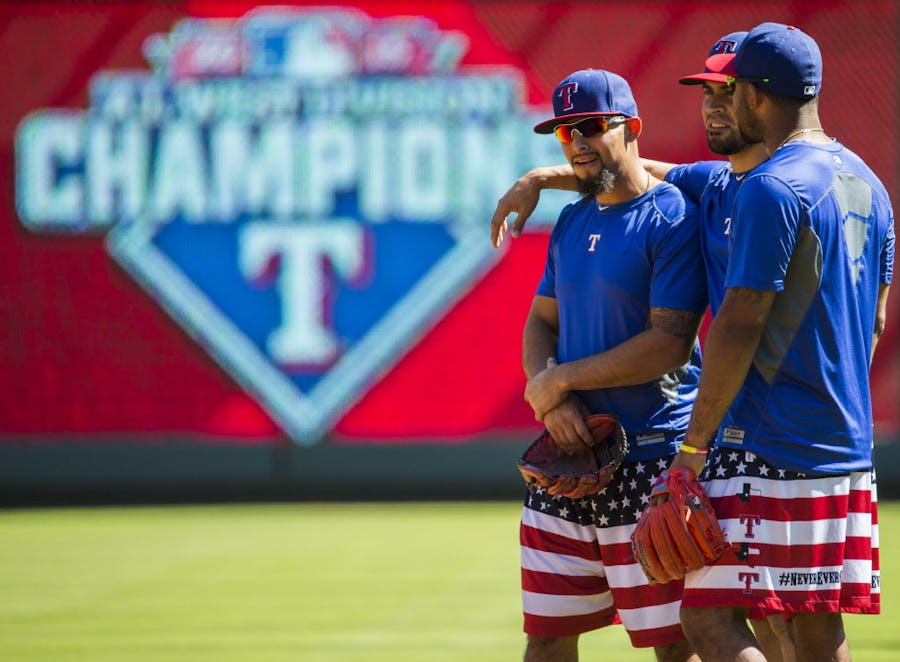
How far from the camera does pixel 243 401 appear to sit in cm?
1225

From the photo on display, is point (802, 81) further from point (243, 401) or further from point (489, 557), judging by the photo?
point (243, 401)

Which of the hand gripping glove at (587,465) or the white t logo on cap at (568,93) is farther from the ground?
the white t logo on cap at (568,93)

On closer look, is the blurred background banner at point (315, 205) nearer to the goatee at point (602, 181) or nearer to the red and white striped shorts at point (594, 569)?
the goatee at point (602, 181)

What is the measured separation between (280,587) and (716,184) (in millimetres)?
4567

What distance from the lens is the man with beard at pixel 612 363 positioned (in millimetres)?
4172

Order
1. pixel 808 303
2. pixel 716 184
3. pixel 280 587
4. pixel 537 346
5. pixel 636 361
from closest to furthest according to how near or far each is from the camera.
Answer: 1. pixel 808 303
2. pixel 636 361
3. pixel 716 184
4. pixel 537 346
5. pixel 280 587

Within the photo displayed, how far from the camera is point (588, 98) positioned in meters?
4.31

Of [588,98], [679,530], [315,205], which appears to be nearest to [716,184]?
[588,98]

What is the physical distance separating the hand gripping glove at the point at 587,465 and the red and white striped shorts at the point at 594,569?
0.09 metres

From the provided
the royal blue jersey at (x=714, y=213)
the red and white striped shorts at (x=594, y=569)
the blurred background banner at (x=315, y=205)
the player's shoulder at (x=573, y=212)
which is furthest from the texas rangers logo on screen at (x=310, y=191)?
the red and white striped shorts at (x=594, y=569)

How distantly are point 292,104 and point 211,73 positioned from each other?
30.4 inches

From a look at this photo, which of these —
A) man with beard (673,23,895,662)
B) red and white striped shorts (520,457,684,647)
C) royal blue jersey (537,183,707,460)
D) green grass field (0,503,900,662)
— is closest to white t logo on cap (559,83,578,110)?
royal blue jersey (537,183,707,460)

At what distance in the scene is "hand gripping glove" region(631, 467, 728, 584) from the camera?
3551 mm

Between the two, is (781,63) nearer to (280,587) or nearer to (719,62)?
(719,62)
